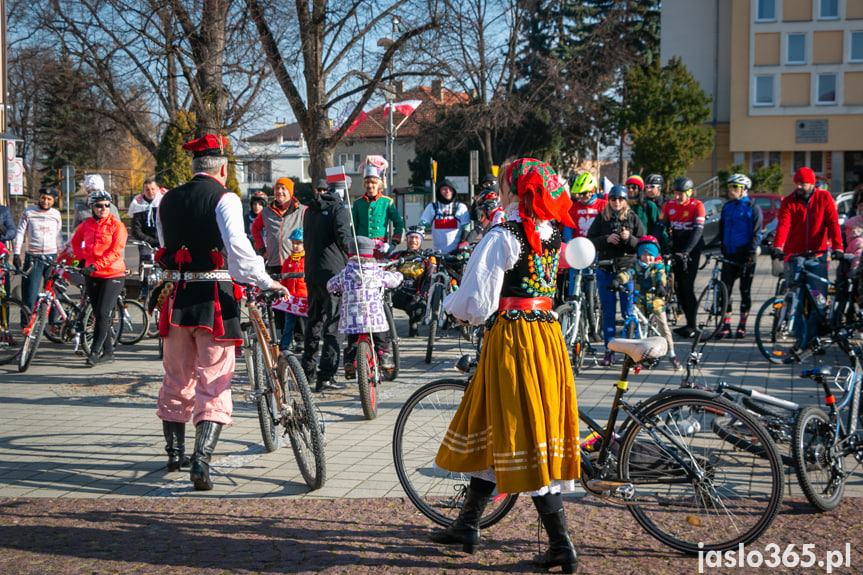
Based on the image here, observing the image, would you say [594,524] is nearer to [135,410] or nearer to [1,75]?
[135,410]

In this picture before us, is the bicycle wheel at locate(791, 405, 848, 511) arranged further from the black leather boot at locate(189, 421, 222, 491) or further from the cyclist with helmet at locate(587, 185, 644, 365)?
the cyclist with helmet at locate(587, 185, 644, 365)

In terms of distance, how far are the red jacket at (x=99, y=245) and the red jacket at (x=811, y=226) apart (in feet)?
24.4

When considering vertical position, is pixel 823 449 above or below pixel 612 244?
below

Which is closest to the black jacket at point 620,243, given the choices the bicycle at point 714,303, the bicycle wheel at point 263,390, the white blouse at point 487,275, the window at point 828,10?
the bicycle at point 714,303

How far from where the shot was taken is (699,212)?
11.5 meters

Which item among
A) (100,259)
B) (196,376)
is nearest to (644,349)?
(196,376)

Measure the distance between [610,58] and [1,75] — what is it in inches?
911

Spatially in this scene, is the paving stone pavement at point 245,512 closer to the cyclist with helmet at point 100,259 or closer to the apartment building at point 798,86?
the cyclist with helmet at point 100,259

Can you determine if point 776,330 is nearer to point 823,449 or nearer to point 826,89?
point 823,449

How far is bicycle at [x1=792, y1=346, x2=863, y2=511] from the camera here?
465cm

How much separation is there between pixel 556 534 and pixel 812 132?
5149cm

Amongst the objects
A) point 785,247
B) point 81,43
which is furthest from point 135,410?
point 81,43

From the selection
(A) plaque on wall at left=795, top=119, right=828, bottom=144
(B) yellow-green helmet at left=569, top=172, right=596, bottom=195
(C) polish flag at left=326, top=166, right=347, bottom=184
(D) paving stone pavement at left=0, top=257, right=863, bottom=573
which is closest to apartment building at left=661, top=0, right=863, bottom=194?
(A) plaque on wall at left=795, top=119, right=828, bottom=144

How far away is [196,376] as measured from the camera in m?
5.60
